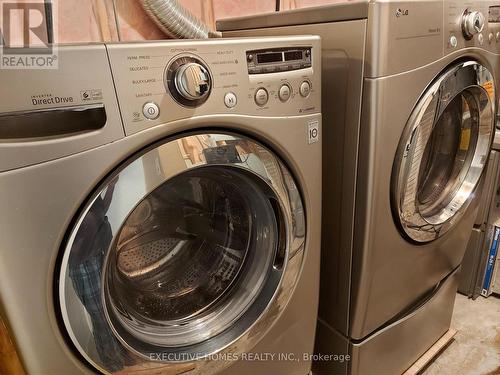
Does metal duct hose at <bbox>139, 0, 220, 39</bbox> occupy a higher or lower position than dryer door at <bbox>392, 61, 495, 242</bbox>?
higher

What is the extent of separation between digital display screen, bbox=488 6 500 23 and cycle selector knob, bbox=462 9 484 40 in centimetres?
9

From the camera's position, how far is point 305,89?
2.40 feet

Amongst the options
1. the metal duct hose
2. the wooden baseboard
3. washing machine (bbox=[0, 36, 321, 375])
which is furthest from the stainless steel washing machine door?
the wooden baseboard

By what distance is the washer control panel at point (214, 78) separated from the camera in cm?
54

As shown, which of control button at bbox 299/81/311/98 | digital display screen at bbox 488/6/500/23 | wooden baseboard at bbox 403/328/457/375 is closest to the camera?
control button at bbox 299/81/311/98

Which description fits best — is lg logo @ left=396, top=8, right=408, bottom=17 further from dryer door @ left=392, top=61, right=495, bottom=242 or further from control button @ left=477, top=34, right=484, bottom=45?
control button @ left=477, top=34, right=484, bottom=45

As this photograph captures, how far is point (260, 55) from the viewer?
65 centimetres

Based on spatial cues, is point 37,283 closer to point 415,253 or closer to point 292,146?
point 292,146

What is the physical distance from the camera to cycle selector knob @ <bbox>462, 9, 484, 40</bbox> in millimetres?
896

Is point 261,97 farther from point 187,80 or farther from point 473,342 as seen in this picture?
point 473,342

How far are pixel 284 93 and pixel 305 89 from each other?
58 millimetres

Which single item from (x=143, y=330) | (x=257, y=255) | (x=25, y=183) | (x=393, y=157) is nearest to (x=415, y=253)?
(x=393, y=157)

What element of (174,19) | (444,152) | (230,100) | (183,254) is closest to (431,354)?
(444,152)

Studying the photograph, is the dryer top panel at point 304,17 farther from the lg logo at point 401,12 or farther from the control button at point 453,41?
the control button at point 453,41
